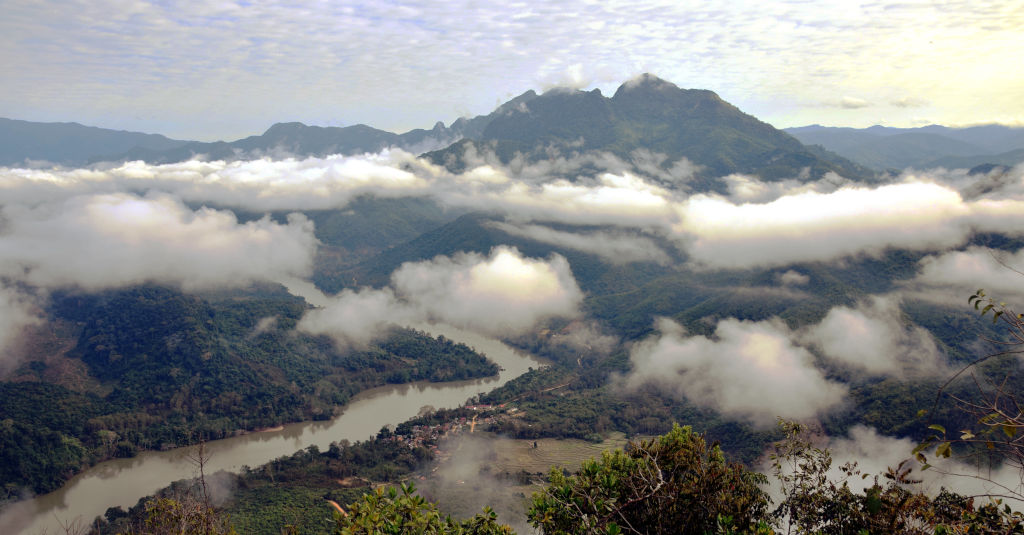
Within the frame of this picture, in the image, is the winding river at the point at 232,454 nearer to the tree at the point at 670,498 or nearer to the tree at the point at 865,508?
the tree at the point at 670,498

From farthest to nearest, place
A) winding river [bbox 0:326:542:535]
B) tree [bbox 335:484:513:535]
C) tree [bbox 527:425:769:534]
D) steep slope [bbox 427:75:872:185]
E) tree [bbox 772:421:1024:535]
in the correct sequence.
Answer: steep slope [bbox 427:75:872:185] → winding river [bbox 0:326:542:535] → tree [bbox 527:425:769:534] → tree [bbox 335:484:513:535] → tree [bbox 772:421:1024:535]

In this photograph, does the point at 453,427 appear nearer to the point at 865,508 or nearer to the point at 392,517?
the point at 392,517

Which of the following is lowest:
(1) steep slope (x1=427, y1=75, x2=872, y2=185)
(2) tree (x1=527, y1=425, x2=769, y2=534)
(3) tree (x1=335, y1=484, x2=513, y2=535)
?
(2) tree (x1=527, y1=425, x2=769, y2=534)

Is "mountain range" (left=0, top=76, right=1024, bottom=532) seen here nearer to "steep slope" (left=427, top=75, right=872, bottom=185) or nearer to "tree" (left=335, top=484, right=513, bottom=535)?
"steep slope" (left=427, top=75, right=872, bottom=185)

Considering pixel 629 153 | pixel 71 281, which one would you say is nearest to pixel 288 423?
pixel 71 281

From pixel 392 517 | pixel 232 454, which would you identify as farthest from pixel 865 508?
pixel 232 454

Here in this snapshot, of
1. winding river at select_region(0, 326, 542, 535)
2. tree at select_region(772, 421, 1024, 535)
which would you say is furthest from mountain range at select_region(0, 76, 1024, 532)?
tree at select_region(772, 421, 1024, 535)

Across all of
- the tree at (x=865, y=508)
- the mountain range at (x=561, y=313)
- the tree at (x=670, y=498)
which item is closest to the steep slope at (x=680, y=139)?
the mountain range at (x=561, y=313)

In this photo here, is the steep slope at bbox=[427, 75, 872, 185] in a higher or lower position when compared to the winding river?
higher
